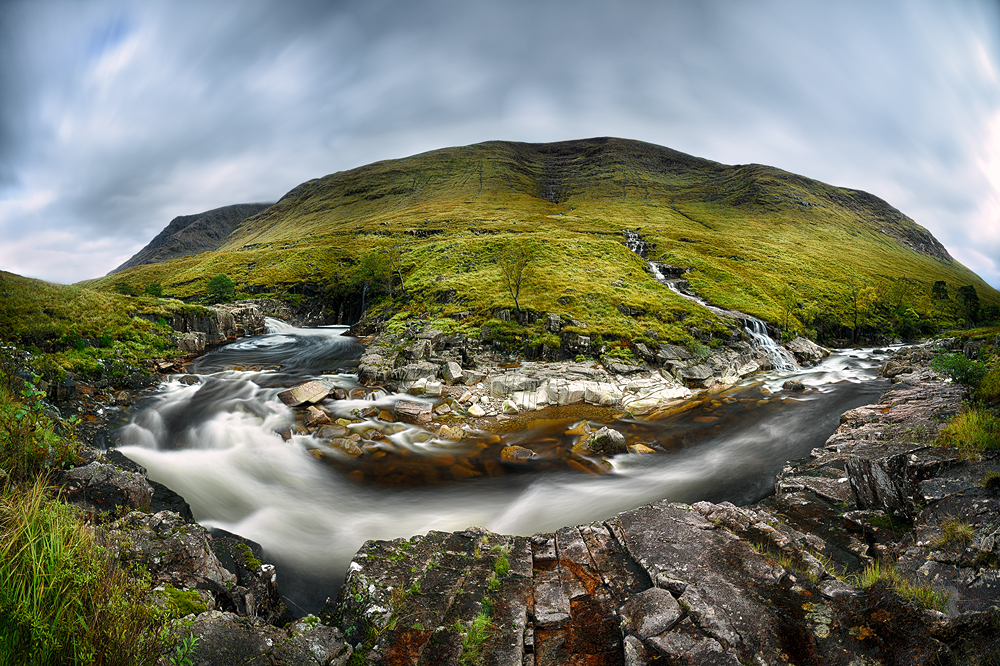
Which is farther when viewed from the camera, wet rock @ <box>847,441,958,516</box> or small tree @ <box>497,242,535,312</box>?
small tree @ <box>497,242,535,312</box>

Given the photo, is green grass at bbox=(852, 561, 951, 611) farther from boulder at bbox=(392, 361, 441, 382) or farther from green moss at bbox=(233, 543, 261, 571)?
boulder at bbox=(392, 361, 441, 382)

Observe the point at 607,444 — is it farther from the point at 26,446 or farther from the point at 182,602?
the point at 26,446

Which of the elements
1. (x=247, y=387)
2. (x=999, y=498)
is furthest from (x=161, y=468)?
(x=999, y=498)

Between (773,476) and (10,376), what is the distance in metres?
23.2

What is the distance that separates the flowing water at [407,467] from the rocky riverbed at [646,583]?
3610mm

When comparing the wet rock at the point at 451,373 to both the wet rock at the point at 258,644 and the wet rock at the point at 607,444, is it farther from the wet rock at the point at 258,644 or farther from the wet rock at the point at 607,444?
the wet rock at the point at 258,644

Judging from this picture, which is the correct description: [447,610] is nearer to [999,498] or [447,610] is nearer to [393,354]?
[999,498]

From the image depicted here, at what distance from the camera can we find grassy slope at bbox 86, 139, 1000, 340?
4384 cm

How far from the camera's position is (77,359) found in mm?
19422

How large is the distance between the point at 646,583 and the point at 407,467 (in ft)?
36.6

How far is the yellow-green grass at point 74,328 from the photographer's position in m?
19.1

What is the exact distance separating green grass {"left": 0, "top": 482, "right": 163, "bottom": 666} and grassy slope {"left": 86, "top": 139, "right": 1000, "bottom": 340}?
30099mm

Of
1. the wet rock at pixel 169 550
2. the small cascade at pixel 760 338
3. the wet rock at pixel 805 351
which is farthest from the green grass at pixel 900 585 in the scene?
the wet rock at pixel 805 351

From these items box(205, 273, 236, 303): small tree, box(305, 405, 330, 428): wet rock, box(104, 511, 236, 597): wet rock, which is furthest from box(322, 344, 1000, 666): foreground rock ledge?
box(205, 273, 236, 303): small tree
